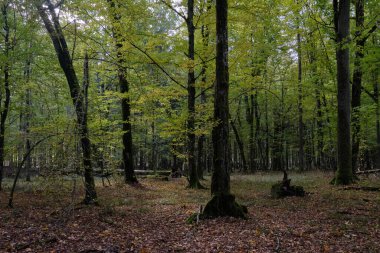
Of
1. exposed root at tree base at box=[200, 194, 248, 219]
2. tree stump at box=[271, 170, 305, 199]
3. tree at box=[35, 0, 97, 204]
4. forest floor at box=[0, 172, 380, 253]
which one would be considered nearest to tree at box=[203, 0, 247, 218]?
exposed root at tree base at box=[200, 194, 248, 219]

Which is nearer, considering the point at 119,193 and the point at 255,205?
the point at 255,205

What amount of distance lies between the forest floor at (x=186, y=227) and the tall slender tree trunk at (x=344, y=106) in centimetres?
207

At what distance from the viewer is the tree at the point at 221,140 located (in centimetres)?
802

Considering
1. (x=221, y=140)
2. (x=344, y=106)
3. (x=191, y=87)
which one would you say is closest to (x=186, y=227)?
(x=221, y=140)

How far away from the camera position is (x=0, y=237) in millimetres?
6609

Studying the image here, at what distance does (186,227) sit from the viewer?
749 cm

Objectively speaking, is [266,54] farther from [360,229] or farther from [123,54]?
[360,229]

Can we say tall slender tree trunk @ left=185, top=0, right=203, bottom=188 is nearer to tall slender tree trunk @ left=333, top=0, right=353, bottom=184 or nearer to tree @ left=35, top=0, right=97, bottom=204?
tree @ left=35, top=0, right=97, bottom=204

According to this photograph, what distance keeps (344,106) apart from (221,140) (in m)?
7.45

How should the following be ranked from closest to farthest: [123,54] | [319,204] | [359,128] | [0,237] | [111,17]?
[0,237] < [319,204] < [111,17] < [123,54] < [359,128]

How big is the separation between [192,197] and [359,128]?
1089 centimetres

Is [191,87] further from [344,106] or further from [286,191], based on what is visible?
[344,106]

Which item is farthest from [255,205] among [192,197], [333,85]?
[333,85]

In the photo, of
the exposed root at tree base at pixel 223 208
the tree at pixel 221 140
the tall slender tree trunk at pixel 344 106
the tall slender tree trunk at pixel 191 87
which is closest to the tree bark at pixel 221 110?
the tree at pixel 221 140
